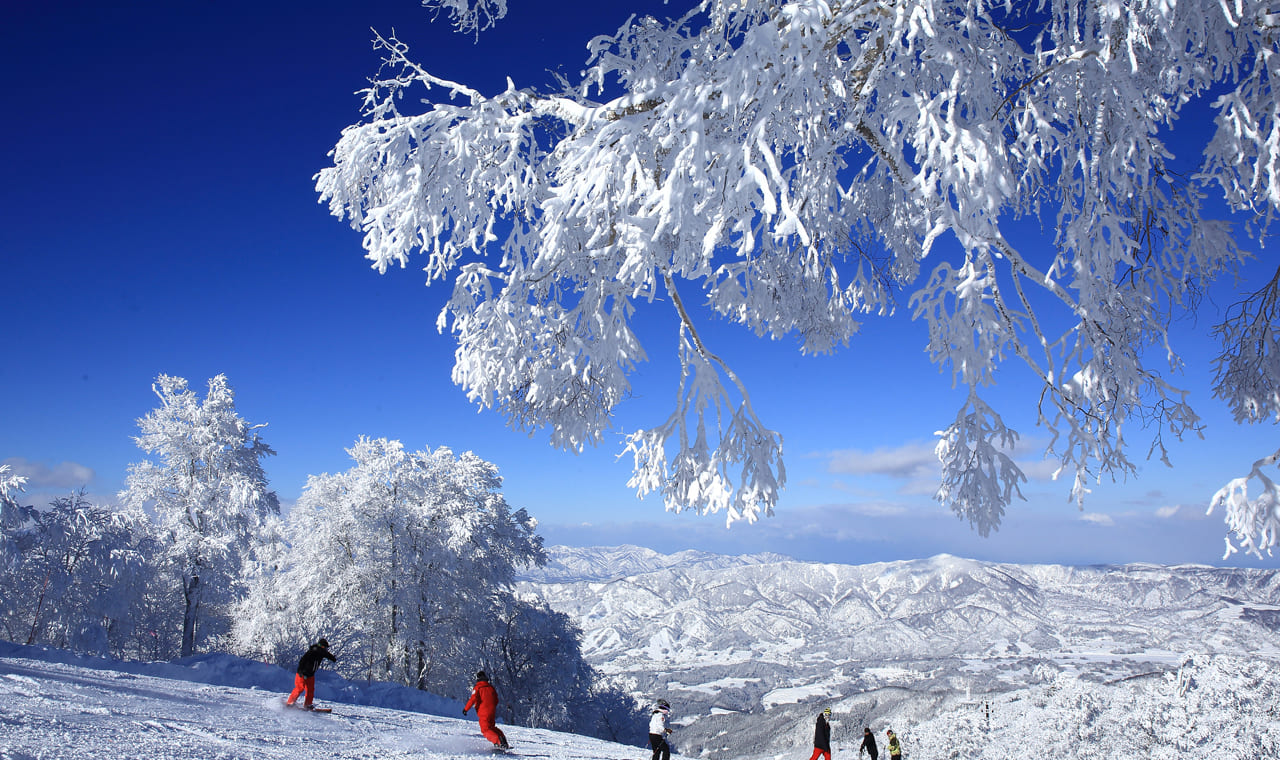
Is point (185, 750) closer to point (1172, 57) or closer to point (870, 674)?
point (1172, 57)

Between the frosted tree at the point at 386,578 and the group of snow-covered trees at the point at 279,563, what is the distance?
5 cm

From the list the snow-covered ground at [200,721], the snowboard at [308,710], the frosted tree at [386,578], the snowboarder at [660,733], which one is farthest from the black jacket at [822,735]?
the frosted tree at [386,578]

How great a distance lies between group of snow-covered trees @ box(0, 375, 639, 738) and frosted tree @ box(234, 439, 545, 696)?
5cm

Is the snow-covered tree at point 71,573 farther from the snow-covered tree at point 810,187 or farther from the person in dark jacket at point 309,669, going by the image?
the snow-covered tree at point 810,187

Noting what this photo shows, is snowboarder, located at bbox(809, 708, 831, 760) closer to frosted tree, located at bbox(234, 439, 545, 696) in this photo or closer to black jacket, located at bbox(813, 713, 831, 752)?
black jacket, located at bbox(813, 713, 831, 752)

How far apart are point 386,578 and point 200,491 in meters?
5.73

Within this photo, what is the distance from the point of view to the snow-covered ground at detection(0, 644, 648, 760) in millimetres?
4680

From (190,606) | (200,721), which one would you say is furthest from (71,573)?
(200,721)

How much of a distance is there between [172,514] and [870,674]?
169237 mm

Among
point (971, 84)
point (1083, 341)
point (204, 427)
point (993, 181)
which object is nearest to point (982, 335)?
point (1083, 341)

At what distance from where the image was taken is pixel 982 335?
168 inches

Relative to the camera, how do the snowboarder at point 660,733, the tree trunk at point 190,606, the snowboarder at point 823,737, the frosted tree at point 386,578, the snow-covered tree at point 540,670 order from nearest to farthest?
the snowboarder at point 660,733
the snowboarder at point 823,737
the tree trunk at point 190,606
the frosted tree at point 386,578
the snow-covered tree at point 540,670

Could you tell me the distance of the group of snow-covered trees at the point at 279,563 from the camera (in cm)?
1579

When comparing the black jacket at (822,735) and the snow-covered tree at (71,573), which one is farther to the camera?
the snow-covered tree at (71,573)
